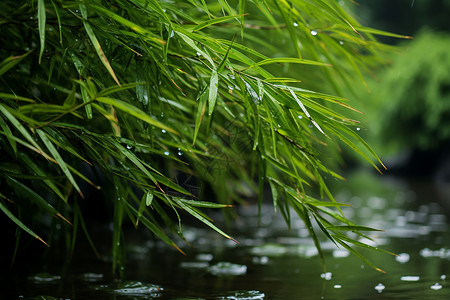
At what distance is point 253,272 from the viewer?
2635 mm

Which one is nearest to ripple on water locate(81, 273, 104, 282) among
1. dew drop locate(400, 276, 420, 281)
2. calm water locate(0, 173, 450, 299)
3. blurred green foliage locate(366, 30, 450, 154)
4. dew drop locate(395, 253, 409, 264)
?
calm water locate(0, 173, 450, 299)

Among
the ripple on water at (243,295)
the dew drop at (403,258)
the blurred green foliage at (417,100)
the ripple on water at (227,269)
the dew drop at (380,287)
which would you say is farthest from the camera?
the blurred green foliage at (417,100)

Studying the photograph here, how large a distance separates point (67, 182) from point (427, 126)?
12.7 meters

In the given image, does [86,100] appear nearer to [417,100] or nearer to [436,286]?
[436,286]

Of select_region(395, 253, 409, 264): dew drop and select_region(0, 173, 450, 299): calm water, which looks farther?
select_region(395, 253, 409, 264): dew drop

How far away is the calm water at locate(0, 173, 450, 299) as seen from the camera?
2.17 m

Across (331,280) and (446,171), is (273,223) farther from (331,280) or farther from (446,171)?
(446,171)

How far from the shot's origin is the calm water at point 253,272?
7.13 ft

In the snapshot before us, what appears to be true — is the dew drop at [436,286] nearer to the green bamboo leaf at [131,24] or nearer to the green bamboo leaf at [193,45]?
the green bamboo leaf at [193,45]

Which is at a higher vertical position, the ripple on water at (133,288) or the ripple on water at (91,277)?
the ripple on water at (91,277)

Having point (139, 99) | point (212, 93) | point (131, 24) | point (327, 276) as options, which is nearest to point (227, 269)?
point (327, 276)

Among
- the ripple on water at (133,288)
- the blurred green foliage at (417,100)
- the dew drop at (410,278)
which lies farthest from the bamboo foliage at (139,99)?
the blurred green foliage at (417,100)

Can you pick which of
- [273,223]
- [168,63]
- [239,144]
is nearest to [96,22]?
[168,63]

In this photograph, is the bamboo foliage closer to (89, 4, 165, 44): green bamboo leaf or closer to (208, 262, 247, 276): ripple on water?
(89, 4, 165, 44): green bamboo leaf
